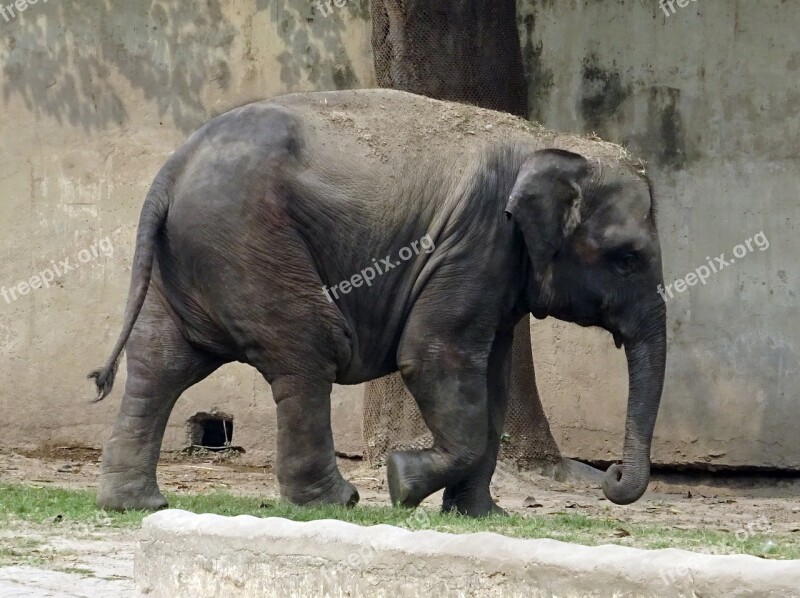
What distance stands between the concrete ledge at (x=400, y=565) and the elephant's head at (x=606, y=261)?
3.18 meters

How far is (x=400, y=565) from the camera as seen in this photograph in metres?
4.36

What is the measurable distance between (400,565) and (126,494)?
3.65 metres

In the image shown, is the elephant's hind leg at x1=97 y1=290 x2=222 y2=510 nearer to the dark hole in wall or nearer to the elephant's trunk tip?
the elephant's trunk tip

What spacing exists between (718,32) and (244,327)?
520 cm

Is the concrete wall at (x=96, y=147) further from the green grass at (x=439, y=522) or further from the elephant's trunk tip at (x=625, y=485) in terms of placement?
the elephant's trunk tip at (x=625, y=485)

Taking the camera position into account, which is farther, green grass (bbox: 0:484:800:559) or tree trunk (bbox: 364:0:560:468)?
tree trunk (bbox: 364:0:560:468)

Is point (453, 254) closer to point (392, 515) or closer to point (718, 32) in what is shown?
point (392, 515)

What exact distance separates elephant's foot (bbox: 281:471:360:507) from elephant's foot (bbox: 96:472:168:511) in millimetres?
686

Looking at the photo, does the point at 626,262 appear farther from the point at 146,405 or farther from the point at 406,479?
the point at 146,405

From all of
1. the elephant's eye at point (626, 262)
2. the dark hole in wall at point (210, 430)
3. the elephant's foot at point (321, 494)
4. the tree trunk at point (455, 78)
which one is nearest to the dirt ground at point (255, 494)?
the dark hole in wall at point (210, 430)

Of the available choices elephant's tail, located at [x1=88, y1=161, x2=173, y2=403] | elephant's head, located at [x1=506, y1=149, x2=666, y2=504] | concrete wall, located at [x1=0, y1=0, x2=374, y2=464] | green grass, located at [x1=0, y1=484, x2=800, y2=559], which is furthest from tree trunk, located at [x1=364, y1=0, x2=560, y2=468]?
elephant's tail, located at [x1=88, y1=161, x2=173, y2=403]

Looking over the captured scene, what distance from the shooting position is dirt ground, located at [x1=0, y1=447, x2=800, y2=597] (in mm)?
5523

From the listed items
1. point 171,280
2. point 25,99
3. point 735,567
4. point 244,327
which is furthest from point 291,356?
point 25,99

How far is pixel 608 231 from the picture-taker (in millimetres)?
7738
